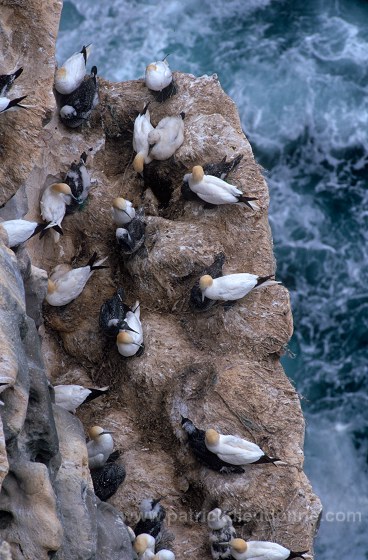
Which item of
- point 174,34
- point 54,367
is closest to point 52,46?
point 54,367

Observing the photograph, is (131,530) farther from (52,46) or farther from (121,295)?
(52,46)

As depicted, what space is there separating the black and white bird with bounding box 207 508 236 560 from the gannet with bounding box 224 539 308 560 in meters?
0.14

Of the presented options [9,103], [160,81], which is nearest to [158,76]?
[160,81]

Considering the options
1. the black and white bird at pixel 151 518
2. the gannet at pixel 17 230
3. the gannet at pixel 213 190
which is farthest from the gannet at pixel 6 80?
the black and white bird at pixel 151 518

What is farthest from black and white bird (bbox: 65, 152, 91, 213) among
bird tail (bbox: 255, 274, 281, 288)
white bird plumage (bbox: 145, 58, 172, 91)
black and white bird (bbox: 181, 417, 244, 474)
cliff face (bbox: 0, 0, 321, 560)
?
black and white bird (bbox: 181, 417, 244, 474)

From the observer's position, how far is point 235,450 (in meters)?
8.45

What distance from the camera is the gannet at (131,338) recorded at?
29.8 ft

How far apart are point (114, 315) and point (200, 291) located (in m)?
0.89

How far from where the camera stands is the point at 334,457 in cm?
1355

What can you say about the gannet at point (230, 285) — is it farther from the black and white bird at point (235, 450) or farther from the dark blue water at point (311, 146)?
the dark blue water at point (311, 146)

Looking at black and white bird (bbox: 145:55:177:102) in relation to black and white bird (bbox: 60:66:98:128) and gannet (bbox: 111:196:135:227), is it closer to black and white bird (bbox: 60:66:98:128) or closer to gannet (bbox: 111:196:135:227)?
black and white bird (bbox: 60:66:98:128)

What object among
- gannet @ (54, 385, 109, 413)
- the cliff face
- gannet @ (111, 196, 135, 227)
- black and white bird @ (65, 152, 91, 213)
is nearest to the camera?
the cliff face

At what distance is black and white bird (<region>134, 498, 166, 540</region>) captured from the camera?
8477 millimetres

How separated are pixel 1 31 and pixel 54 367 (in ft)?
11.0
